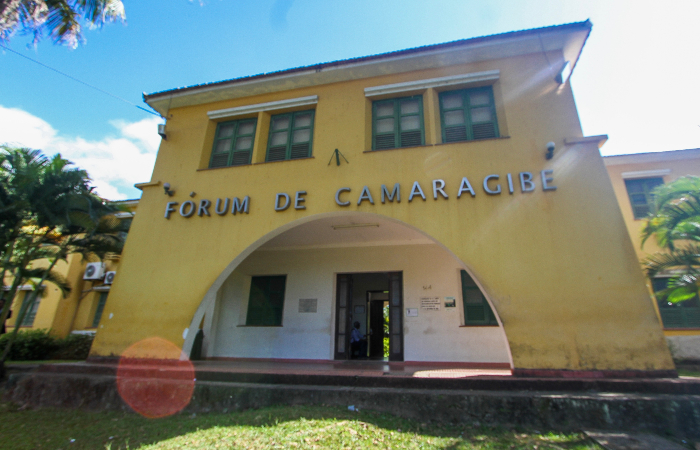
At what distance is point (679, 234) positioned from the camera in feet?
21.5

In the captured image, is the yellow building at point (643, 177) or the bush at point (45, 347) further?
the bush at point (45, 347)

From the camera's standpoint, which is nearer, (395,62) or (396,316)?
(395,62)

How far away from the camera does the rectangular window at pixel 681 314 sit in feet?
31.0

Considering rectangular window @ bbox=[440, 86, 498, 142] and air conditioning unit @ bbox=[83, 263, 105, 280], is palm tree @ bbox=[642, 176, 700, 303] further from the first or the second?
air conditioning unit @ bbox=[83, 263, 105, 280]

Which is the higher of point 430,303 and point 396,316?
point 430,303

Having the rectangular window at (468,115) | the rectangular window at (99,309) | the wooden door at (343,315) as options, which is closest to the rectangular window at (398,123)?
the rectangular window at (468,115)

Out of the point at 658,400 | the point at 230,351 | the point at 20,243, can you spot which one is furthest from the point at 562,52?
the point at 20,243

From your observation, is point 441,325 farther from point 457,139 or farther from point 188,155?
point 188,155

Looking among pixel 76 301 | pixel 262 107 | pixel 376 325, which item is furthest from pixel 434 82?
pixel 76 301

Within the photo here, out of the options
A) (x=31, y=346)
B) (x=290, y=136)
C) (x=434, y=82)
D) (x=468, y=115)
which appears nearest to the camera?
(x=468, y=115)

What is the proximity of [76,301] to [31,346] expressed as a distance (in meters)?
3.00

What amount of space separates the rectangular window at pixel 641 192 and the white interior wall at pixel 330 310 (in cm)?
660

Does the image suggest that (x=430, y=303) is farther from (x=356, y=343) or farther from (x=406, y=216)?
(x=406, y=216)

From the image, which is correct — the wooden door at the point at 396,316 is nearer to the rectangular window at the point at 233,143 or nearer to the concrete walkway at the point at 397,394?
the concrete walkway at the point at 397,394
